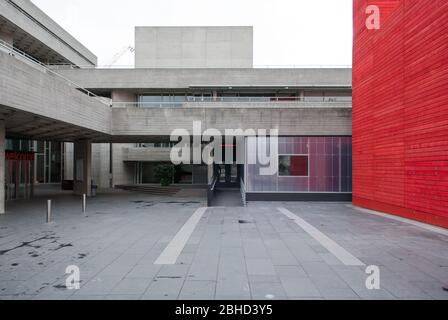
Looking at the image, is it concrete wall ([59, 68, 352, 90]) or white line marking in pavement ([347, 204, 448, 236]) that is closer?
white line marking in pavement ([347, 204, 448, 236])

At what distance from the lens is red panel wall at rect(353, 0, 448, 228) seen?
31.6ft

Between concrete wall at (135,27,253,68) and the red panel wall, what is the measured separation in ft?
63.6

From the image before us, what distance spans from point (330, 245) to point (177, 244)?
4568 millimetres

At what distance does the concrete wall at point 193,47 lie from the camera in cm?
3281

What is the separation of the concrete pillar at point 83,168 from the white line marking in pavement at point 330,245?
1794 centimetres

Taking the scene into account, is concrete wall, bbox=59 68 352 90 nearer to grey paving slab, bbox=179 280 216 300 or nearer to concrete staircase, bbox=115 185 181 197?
concrete staircase, bbox=115 185 181 197

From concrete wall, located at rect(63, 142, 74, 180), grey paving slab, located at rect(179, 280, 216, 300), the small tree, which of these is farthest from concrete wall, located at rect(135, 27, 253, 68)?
grey paving slab, located at rect(179, 280, 216, 300)

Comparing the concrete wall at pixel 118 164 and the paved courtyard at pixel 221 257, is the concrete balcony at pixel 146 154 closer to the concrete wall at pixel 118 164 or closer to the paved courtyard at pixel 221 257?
the concrete wall at pixel 118 164

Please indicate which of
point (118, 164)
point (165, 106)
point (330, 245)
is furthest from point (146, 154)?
point (330, 245)

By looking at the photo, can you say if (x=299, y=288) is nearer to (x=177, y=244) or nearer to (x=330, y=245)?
(x=330, y=245)

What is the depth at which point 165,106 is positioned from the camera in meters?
23.8

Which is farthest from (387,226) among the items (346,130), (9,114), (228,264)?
(9,114)
